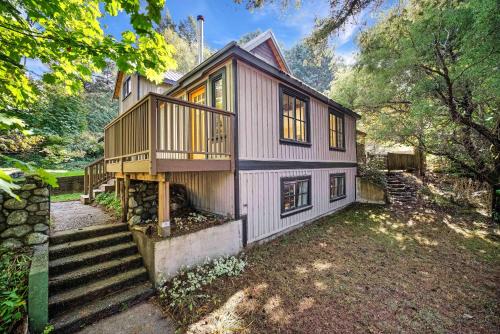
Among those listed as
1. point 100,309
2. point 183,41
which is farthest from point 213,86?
point 183,41

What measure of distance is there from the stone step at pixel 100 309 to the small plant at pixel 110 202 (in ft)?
7.95

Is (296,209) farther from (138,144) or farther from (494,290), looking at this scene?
(138,144)

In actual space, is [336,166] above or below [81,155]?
below

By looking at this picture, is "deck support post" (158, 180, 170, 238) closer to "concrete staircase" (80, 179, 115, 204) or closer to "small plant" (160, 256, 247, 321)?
"small plant" (160, 256, 247, 321)

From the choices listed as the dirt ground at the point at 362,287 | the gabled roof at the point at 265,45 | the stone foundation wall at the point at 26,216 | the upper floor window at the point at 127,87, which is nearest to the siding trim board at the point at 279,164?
the dirt ground at the point at 362,287

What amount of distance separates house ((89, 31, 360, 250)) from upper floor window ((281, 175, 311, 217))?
31mm

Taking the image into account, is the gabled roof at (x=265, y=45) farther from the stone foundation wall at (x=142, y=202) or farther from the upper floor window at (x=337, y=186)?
the stone foundation wall at (x=142, y=202)

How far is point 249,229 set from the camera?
17.1 ft

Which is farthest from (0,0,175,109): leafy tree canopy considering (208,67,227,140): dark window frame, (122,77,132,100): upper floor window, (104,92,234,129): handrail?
(122,77,132,100): upper floor window

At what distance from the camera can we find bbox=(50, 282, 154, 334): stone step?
2.86 meters

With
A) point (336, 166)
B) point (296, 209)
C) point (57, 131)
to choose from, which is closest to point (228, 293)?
point (296, 209)

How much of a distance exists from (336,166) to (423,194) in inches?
198

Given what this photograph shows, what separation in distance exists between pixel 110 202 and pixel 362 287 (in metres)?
6.74

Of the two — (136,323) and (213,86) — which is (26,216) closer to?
(136,323)
